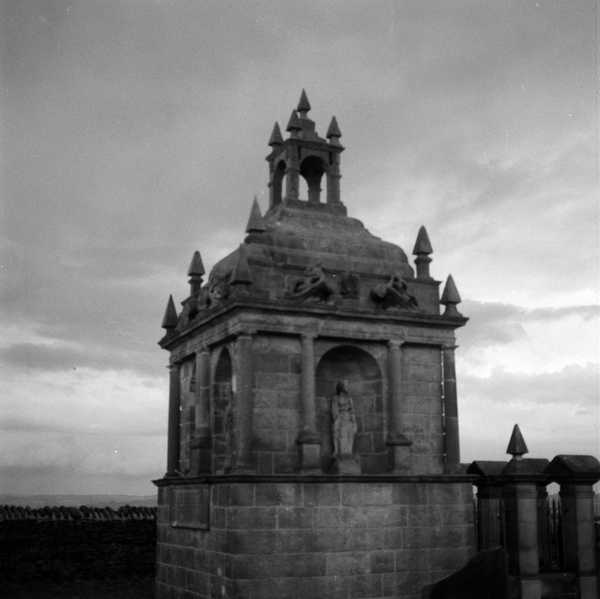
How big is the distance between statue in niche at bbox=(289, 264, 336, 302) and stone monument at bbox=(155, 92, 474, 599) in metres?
0.03

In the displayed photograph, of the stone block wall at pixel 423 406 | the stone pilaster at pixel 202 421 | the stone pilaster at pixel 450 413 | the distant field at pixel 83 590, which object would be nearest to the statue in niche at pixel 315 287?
the stone block wall at pixel 423 406

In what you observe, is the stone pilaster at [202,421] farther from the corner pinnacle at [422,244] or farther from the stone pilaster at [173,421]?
the corner pinnacle at [422,244]

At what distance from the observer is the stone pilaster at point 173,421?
20.4 m

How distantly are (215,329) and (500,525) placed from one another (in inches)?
310

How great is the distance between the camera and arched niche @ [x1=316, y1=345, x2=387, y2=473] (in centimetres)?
1816

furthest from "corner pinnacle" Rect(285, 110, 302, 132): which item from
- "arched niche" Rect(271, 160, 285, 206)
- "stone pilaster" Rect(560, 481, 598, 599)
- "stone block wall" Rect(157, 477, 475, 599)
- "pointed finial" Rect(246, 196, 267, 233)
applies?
"stone pilaster" Rect(560, 481, 598, 599)

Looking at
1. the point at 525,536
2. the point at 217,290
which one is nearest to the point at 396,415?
the point at 525,536

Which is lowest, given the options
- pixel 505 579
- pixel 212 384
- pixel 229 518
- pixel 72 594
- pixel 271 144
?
pixel 72 594

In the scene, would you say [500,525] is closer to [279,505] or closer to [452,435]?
[452,435]

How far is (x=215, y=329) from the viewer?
18.1 meters

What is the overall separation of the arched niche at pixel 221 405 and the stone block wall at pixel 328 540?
1422 mm

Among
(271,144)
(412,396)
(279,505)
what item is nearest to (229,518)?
(279,505)

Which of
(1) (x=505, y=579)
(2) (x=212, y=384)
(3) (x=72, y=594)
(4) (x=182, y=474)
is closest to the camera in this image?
(1) (x=505, y=579)

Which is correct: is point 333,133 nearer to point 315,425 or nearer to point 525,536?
point 315,425
